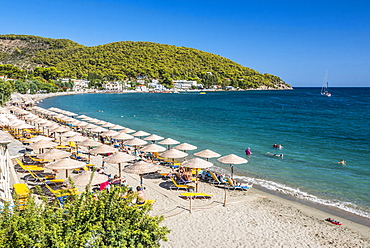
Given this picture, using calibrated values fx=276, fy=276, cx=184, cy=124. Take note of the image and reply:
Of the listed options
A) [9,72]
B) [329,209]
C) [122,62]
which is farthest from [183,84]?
[329,209]

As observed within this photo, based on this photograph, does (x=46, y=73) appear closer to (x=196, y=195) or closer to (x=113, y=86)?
→ (x=113, y=86)

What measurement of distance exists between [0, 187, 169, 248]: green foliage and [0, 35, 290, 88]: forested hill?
431 ft

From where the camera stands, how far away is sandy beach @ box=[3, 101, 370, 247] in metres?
8.01

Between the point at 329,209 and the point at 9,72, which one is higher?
the point at 9,72

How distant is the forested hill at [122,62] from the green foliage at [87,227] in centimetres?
13142

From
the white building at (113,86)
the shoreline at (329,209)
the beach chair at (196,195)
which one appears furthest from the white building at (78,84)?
the shoreline at (329,209)

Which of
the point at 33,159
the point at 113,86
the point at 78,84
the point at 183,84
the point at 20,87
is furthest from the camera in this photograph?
the point at 183,84

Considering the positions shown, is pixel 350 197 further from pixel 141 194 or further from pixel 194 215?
pixel 141 194

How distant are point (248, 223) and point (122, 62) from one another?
16259 cm

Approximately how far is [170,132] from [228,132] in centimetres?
613

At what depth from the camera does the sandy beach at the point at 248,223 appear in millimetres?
8008

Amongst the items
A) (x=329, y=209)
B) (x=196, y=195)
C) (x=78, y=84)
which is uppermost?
(x=78, y=84)

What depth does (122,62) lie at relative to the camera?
531 ft

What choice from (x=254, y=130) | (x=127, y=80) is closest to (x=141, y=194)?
(x=254, y=130)
